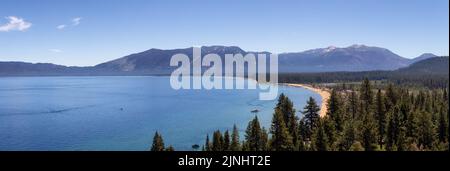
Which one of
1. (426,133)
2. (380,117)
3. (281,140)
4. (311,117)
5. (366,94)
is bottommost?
(281,140)

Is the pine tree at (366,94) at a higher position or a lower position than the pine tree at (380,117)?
higher

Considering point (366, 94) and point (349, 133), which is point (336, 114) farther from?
point (366, 94)

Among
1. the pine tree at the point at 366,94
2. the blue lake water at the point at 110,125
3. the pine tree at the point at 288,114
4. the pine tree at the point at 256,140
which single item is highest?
the pine tree at the point at 366,94

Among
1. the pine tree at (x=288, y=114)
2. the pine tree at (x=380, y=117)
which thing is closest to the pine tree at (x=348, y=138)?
the pine tree at (x=380, y=117)

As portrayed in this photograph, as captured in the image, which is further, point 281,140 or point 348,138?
point 281,140

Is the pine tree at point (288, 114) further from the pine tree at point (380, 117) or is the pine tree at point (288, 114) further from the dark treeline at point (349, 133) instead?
the pine tree at point (380, 117)

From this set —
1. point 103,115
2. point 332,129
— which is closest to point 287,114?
point 332,129

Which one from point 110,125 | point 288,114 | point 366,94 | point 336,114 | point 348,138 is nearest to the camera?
point 348,138

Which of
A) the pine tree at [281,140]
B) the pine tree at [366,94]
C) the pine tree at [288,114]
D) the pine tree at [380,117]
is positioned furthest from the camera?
the pine tree at [366,94]

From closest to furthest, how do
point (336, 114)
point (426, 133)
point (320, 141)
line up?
point (320, 141), point (426, 133), point (336, 114)

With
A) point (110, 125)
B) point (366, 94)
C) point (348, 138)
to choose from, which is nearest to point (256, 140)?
point (348, 138)

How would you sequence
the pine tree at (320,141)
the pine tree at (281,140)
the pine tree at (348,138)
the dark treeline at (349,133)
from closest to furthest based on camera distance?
the pine tree at (320,141)
the dark treeline at (349,133)
the pine tree at (348,138)
the pine tree at (281,140)

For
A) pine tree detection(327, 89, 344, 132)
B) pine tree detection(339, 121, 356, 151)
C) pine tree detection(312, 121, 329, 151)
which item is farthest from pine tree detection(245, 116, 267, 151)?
pine tree detection(327, 89, 344, 132)
